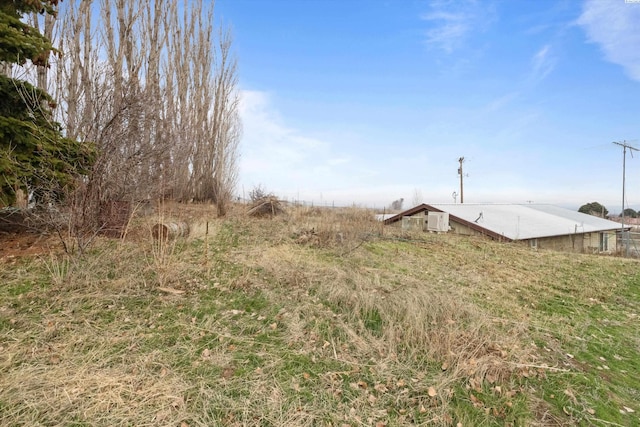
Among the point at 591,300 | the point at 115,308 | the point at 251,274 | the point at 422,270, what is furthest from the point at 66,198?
the point at 591,300

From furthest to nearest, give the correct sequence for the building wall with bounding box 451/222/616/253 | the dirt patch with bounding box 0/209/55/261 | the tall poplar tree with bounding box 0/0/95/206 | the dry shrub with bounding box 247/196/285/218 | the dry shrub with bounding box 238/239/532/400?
the building wall with bounding box 451/222/616/253 → the dry shrub with bounding box 247/196/285/218 → the dirt patch with bounding box 0/209/55/261 → the tall poplar tree with bounding box 0/0/95/206 → the dry shrub with bounding box 238/239/532/400

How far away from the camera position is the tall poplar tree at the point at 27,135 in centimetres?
427

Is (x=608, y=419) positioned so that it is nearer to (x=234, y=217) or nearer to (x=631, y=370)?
(x=631, y=370)

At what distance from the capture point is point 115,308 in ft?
11.3

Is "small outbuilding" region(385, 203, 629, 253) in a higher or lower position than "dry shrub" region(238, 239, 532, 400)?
higher

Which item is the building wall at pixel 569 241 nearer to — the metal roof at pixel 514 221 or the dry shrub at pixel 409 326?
the metal roof at pixel 514 221

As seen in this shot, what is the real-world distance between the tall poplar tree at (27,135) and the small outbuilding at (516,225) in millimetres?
15253

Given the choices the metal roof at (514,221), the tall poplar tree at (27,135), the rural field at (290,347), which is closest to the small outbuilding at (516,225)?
the metal roof at (514,221)

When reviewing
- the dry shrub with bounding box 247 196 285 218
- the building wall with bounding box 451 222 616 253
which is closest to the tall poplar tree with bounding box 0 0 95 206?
the dry shrub with bounding box 247 196 285 218

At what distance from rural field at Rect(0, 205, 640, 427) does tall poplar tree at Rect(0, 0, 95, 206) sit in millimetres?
1128

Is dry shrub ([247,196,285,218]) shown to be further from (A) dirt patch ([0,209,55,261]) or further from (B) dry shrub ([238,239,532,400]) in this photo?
(B) dry shrub ([238,239,532,400])

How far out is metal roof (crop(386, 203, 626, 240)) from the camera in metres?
15.8

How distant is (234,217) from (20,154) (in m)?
6.20

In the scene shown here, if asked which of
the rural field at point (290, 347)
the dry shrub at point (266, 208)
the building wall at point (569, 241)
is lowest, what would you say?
the rural field at point (290, 347)
